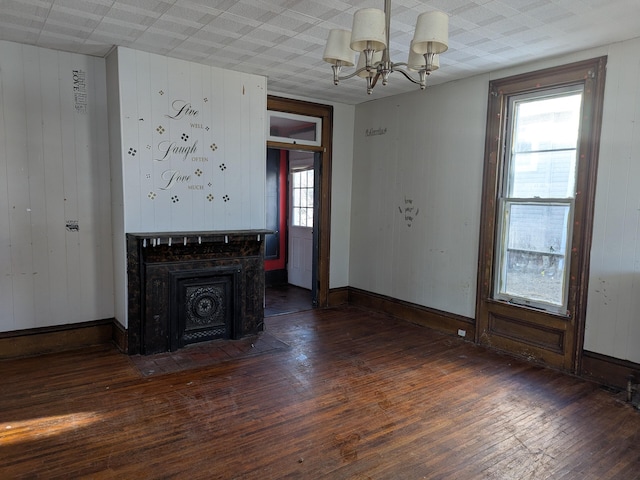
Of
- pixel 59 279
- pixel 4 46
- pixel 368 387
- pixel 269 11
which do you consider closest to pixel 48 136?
pixel 4 46

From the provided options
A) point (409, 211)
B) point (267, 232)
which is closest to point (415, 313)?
point (409, 211)

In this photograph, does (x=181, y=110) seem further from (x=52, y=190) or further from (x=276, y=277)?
(x=276, y=277)

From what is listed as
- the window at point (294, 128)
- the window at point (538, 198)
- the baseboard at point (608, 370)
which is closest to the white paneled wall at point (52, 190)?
the window at point (294, 128)

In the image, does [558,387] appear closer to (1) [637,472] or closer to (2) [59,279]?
(1) [637,472]

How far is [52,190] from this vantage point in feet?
13.0

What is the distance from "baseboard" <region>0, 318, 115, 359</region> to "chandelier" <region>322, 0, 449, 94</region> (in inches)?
134

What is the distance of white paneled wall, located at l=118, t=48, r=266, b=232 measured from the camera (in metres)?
3.94

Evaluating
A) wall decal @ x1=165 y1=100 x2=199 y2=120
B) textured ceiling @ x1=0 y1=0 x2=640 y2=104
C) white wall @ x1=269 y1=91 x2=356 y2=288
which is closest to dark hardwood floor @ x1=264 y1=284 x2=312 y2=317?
white wall @ x1=269 y1=91 x2=356 y2=288

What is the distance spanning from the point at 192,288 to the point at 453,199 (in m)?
2.90

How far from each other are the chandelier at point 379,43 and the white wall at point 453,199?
6.78ft

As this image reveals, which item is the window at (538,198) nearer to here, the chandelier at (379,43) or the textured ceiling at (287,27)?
the textured ceiling at (287,27)

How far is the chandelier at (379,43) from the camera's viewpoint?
2.12m

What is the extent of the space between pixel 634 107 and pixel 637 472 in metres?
2.61

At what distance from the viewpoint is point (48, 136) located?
391 cm
